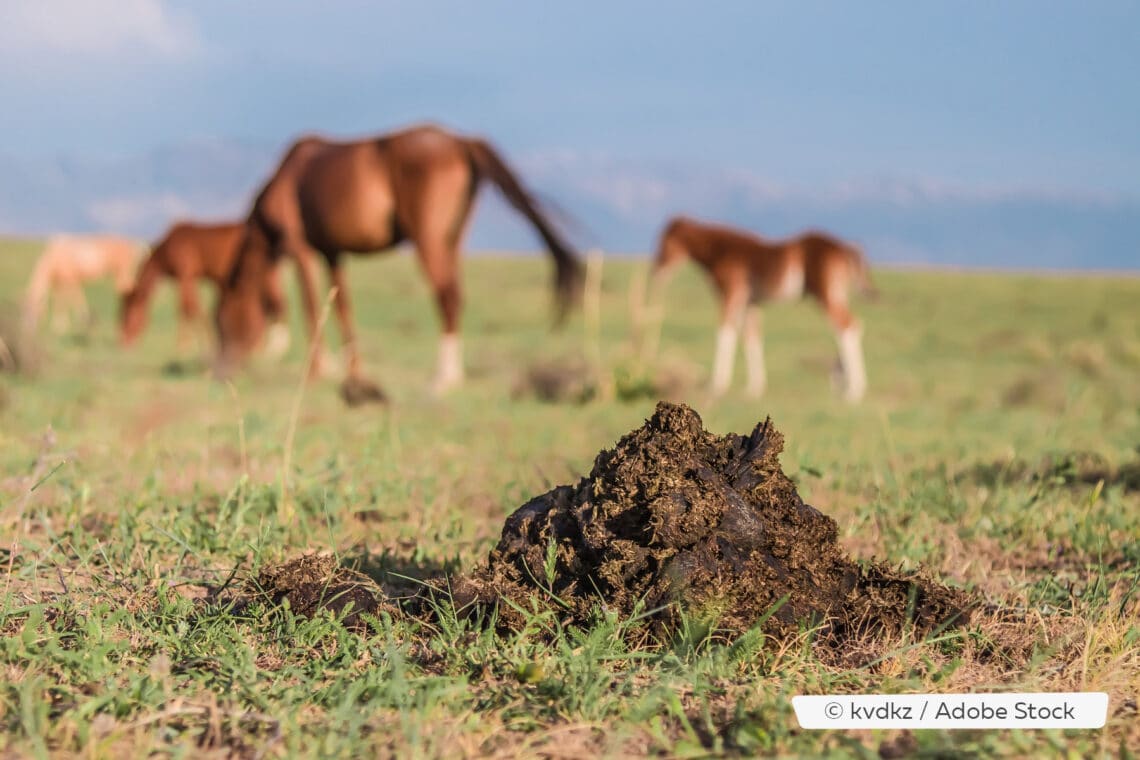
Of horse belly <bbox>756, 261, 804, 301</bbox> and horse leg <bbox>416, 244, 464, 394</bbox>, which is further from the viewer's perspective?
horse belly <bbox>756, 261, 804, 301</bbox>

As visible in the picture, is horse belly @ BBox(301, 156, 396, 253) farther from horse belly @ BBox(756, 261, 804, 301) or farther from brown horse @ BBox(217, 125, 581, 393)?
horse belly @ BBox(756, 261, 804, 301)

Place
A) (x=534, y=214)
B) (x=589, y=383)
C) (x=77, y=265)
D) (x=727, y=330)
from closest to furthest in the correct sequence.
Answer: (x=589, y=383) → (x=534, y=214) → (x=727, y=330) → (x=77, y=265)

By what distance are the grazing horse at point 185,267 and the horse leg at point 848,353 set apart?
7.63 m

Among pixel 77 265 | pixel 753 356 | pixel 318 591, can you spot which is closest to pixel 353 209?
pixel 753 356

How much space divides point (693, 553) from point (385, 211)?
8742mm

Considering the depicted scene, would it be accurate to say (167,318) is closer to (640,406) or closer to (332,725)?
(640,406)

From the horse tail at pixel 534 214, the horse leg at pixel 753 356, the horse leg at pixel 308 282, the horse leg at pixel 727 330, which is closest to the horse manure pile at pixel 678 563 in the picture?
the horse tail at pixel 534 214

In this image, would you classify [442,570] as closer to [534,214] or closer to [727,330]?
[534,214]

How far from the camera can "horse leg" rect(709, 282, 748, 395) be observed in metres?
13.0

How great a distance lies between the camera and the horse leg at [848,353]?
12789 mm

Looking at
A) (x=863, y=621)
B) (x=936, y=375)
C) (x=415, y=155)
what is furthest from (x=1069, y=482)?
(x=936, y=375)

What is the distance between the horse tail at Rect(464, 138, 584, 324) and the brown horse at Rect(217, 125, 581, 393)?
0.4 inches

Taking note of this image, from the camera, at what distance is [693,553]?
2779 millimetres

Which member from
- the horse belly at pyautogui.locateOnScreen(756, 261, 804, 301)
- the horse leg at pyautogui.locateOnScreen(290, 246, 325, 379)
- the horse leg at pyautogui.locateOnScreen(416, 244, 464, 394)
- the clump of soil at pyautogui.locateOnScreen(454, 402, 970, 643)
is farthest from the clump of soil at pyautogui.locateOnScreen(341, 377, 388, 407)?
the horse belly at pyautogui.locateOnScreen(756, 261, 804, 301)
